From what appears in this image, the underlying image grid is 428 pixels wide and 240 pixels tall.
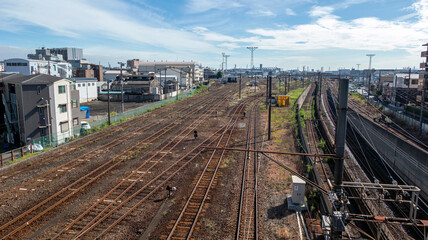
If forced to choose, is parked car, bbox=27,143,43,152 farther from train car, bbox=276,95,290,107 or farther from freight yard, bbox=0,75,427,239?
train car, bbox=276,95,290,107

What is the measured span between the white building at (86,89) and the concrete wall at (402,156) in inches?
1714

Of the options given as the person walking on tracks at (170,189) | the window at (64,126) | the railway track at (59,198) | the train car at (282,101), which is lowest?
the railway track at (59,198)

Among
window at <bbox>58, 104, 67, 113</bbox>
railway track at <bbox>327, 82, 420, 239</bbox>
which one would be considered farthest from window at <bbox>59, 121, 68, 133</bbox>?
railway track at <bbox>327, 82, 420, 239</bbox>

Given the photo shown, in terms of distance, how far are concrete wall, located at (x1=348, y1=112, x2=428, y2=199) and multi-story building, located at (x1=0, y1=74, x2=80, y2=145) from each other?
80.2 ft

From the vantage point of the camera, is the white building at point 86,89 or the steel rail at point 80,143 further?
the white building at point 86,89

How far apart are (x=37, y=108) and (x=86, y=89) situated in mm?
29146

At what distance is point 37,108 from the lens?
23859mm

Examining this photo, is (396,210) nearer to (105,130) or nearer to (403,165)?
(403,165)

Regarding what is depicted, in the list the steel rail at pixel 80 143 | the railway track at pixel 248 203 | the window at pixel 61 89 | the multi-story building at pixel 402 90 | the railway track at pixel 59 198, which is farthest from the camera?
the multi-story building at pixel 402 90

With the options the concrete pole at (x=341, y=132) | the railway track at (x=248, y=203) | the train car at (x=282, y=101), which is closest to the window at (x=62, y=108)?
the railway track at (x=248, y=203)

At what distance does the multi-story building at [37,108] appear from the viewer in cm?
2336

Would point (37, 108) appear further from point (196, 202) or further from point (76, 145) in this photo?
point (196, 202)

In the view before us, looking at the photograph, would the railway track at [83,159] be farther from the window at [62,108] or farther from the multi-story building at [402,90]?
the multi-story building at [402,90]

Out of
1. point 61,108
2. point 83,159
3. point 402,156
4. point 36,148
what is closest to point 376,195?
point 402,156
